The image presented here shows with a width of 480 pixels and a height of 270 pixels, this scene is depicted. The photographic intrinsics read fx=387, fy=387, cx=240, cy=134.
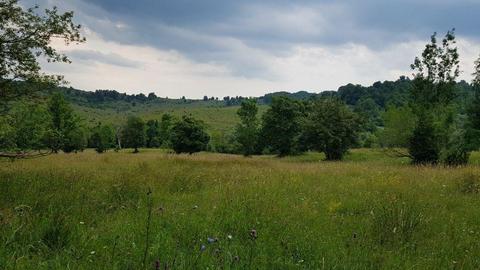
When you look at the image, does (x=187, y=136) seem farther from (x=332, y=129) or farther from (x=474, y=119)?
(x=474, y=119)

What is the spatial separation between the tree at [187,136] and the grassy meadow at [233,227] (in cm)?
5527

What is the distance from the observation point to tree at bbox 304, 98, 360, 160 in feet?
142

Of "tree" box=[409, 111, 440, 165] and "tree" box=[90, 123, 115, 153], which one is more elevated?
"tree" box=[409, 111, 440, 165]

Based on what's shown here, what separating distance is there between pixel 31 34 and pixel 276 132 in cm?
4821

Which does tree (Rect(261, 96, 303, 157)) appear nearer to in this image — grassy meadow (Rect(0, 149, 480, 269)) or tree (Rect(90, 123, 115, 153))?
tree (Rect(90, 123, 115, 153))

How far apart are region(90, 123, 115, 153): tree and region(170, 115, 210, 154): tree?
84.0 ft

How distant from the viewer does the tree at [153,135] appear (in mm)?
107000

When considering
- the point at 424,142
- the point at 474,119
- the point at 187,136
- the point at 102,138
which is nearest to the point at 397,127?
the point at 424,142

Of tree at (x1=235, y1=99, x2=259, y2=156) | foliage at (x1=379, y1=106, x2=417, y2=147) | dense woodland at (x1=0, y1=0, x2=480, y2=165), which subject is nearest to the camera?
dense woodland at (x1=0, y1=0, x2=480, y2=165)

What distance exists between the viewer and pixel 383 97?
154125 mm

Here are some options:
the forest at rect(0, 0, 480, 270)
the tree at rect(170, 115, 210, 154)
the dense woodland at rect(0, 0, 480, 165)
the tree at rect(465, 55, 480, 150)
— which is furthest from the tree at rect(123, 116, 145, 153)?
the forest at rect(0, 0, 480, 270)

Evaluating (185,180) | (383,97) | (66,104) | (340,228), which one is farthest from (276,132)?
(383,97)

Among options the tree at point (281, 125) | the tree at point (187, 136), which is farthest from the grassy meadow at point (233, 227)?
the tree at point (187, 136)

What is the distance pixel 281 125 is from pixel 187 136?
1721cm
